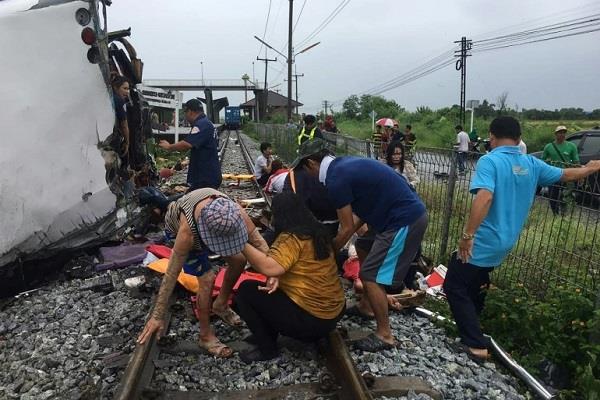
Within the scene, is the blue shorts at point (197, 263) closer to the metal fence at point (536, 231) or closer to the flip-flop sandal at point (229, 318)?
the flip-flop sandal at point (229, 318)

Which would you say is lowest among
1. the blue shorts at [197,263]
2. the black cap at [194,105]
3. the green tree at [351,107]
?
the blue shorts at [197,263]

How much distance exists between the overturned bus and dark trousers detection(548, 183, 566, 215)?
428cm

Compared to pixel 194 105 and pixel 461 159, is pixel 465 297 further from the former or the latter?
pixel 194 105

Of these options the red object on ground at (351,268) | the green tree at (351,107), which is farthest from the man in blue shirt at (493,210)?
the green tree at (351,107)

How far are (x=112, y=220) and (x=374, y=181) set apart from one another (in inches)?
126

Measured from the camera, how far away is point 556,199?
454 cm

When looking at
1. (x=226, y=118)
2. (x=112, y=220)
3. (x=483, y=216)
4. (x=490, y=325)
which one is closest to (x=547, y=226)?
(x=490, y=325)

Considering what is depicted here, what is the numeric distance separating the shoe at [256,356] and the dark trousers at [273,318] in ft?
0.07

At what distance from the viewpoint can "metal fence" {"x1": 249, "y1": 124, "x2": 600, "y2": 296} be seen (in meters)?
4.22

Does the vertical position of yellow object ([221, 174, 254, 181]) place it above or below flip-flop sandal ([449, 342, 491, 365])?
above

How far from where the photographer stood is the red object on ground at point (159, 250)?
5.46m

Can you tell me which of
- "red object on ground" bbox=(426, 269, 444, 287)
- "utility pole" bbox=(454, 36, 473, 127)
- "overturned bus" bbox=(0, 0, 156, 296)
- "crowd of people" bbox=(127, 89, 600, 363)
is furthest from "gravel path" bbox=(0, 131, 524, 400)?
"utility pole" bbox=(454, 36, 473, 127)

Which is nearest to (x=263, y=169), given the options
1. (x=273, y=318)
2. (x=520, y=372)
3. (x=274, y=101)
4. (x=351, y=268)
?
(x=351, y=268)

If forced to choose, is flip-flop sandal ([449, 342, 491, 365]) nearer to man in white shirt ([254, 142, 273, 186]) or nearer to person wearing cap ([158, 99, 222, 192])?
person wearing cap ([158, 99, 222, 192])
